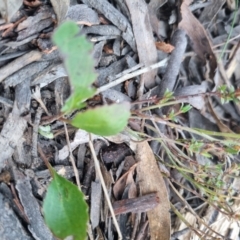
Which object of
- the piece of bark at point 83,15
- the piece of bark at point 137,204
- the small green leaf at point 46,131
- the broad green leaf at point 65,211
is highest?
the piece of bark at point 83,15

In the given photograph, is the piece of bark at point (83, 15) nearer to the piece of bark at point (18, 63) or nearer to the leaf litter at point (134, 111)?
the leaf litter at point (134, 111)

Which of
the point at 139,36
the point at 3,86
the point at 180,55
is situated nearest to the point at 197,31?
the point at 180,55

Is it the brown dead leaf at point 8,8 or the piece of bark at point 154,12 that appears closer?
the brown dead leaf at point 8,8

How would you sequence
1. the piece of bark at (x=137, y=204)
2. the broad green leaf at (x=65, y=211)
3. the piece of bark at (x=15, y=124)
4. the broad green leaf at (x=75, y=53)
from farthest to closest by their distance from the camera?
1. the piece of bark at (x=137, y=204)
2. the piece of bark at (x=15, y=124)
3. the broad green leaf at (x=65, y=211)
4. the broad green leaf at (x=75, y=53)

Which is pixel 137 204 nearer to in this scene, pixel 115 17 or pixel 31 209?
pixel 31 209

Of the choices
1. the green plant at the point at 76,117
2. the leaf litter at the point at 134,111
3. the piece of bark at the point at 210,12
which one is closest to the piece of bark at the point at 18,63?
the leaf litter at the point at 134,111

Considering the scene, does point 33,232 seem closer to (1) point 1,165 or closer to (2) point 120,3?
(1) point 1,165

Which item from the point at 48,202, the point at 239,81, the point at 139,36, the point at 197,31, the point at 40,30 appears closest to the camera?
the point at 48,202
